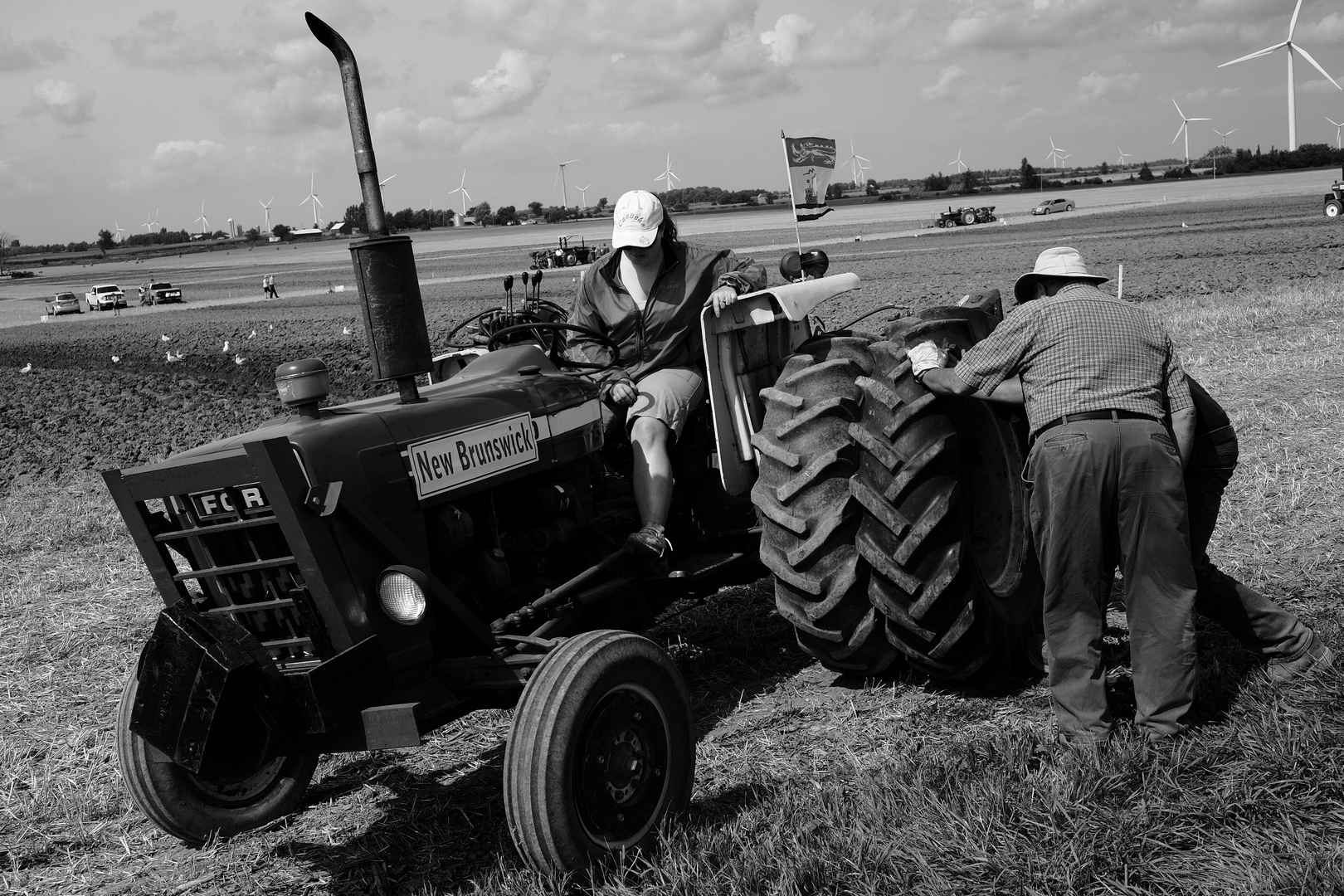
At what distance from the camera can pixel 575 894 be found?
10.9ft

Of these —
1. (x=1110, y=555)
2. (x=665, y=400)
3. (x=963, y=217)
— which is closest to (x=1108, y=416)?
(x=1110, y=555)

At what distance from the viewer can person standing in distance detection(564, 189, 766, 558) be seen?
5043 millimetres

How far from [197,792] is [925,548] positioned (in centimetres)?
267

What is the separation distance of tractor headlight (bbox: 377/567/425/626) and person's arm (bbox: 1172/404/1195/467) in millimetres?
2530

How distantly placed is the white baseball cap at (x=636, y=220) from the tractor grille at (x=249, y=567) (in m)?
2.24

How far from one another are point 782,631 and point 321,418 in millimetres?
2701

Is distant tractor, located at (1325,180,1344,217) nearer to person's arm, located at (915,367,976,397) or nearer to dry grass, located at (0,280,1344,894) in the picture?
dry grass, located at (0,280,1344,894)

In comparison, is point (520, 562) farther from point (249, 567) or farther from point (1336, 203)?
point (1336, 203)

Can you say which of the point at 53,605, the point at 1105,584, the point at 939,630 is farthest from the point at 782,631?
the point at 53,605

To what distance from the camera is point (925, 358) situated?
4.40 metres

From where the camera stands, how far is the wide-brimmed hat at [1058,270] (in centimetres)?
412

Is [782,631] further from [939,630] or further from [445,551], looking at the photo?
[445,551]

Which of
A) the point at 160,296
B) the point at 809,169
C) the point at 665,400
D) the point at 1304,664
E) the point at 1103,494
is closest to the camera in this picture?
the point at 1103,494

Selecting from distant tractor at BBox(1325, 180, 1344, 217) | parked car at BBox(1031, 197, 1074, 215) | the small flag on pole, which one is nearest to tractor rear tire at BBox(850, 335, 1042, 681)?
the small flag on pole
